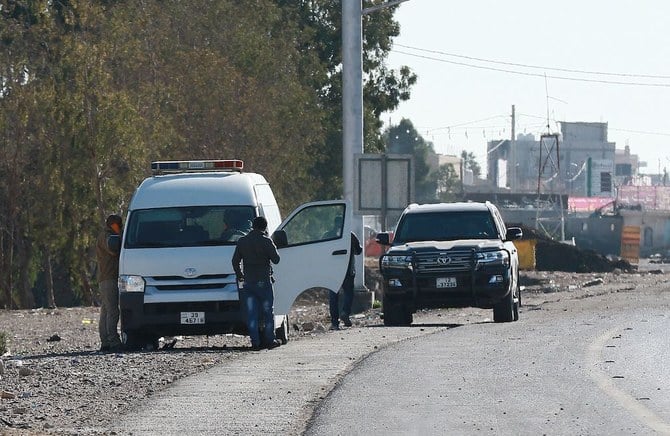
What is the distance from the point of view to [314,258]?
2055 centimetres

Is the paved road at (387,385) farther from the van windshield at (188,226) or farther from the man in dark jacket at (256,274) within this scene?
the van windshield at (188,226)

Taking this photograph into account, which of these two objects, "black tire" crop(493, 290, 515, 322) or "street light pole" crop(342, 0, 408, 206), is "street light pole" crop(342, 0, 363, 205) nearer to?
"street light pole" crop(342, 0, 408, 206)

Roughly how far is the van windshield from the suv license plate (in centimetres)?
505

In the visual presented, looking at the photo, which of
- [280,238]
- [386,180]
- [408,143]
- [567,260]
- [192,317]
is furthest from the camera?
[408,143]

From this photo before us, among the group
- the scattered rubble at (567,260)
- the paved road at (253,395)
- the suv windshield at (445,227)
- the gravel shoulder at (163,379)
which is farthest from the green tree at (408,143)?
the paved road at (253,395)

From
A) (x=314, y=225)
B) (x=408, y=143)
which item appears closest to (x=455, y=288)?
(x=314, y=225)

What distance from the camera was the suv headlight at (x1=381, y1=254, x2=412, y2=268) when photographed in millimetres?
24266

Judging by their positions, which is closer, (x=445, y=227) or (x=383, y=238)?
(x=383, y=238)

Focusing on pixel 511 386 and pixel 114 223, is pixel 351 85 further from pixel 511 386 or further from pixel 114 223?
pixel 511 386

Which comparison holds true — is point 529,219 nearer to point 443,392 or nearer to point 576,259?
point 576,259

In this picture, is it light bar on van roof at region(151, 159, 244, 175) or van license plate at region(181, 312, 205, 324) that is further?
light bar on van roof at region(151, 159, 244, 175)

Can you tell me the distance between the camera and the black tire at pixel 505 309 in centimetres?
2459

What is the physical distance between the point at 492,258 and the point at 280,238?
5448 millimetres

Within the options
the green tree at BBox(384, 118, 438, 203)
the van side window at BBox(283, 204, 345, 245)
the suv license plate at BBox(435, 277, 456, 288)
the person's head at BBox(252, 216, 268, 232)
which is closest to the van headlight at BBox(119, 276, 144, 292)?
the person's head at BBox(252, 216, 268, 232)
